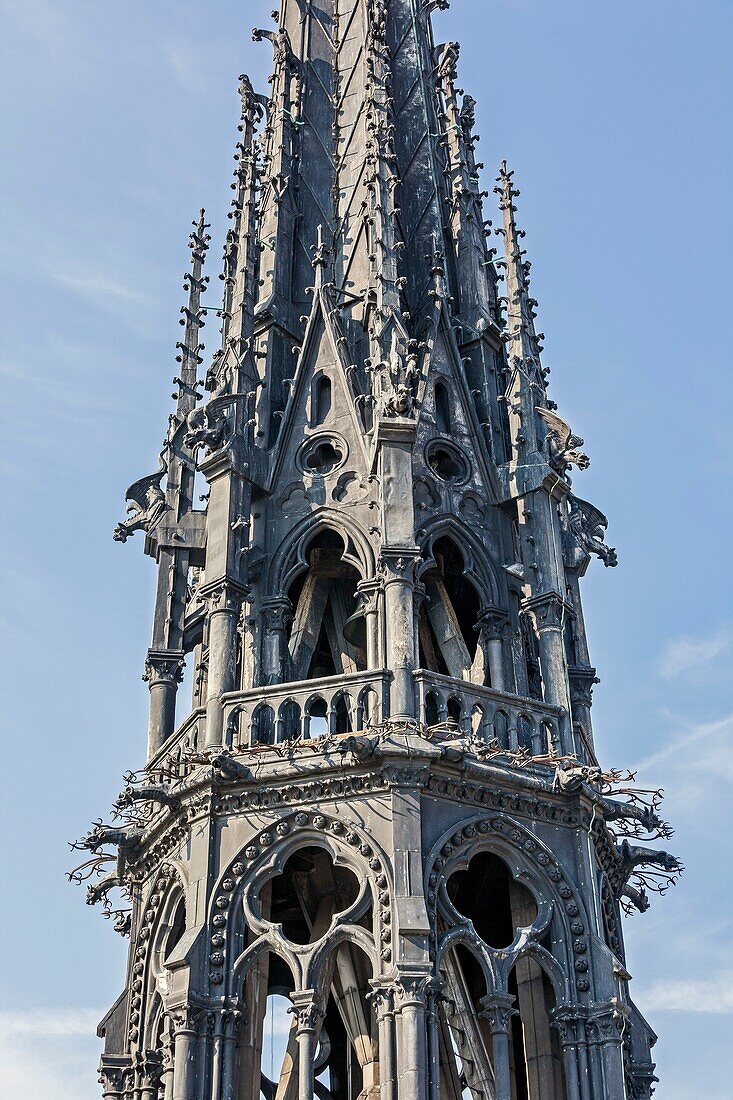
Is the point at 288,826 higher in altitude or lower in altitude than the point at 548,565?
lower

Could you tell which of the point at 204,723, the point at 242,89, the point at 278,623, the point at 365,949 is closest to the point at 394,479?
the point at 278,623

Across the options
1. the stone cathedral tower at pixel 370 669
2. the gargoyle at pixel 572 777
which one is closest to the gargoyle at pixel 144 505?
the stone cathedral tower at pixel 370 669

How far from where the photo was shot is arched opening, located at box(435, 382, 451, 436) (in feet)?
105

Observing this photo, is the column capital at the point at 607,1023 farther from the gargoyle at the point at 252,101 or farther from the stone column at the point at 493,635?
the gargoyle at the point at 252,101

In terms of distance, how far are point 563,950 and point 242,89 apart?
19454 mm

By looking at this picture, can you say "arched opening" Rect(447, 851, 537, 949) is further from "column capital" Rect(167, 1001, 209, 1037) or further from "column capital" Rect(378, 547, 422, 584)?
"column capital" Rect(167, 1001, 209, 1037)

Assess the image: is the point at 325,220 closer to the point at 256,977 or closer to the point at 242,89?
the point at 242,89

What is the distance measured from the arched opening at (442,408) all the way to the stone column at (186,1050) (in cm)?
1123

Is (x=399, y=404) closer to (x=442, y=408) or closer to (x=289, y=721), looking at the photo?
(x=442, y=408)

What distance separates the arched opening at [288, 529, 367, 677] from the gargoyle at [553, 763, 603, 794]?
476cm

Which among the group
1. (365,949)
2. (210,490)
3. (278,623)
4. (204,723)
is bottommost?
(365,949)

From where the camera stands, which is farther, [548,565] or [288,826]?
[548,565]

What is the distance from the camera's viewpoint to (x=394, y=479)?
29266mm

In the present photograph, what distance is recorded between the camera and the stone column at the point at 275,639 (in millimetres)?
29453
